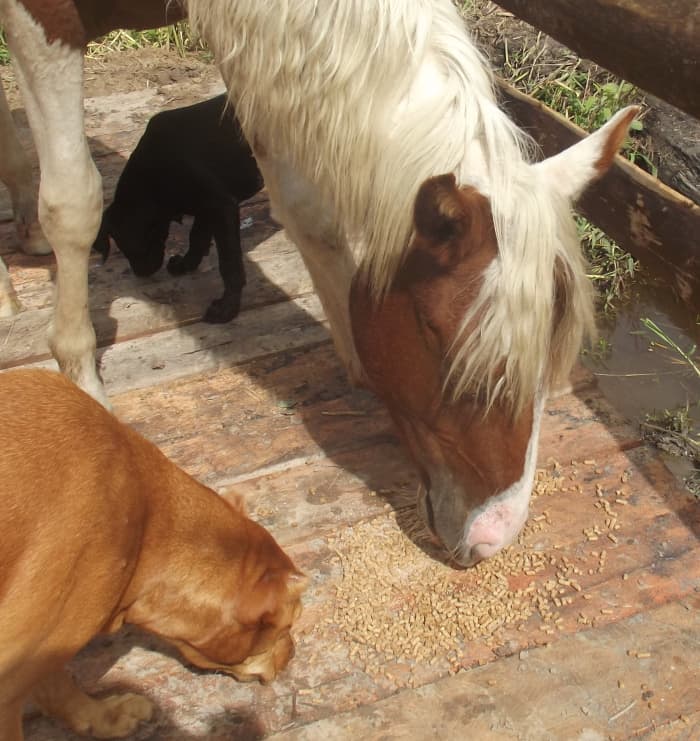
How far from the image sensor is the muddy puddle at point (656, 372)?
8.57ft

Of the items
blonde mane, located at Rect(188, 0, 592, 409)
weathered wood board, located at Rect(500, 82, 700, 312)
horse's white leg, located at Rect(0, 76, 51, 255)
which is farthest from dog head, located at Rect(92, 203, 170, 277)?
weathered wood board, located at Rect(500, 82, 700, 312)

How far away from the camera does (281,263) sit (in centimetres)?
348

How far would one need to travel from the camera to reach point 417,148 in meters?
1.81

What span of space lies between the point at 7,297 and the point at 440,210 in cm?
206

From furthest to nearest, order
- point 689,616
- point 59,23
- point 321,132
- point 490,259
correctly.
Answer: point 59,23 < point 689,616 < point 321,132 < point 490,259

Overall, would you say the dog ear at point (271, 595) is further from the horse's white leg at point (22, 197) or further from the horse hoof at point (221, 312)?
the horse's white leg at point (22, 197)

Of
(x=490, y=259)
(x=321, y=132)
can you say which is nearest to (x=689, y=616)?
(x=490, y=259)

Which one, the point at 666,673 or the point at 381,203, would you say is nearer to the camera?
the point at 381,203

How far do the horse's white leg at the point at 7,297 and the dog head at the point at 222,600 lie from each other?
1.72m

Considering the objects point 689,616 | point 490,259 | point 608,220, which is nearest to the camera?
point 490,259

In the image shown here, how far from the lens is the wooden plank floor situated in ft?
6.35

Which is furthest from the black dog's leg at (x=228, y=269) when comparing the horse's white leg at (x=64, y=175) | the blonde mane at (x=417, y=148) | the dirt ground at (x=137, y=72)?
the dirt ground at (x=137, y=72)

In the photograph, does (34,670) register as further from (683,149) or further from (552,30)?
(683,149)

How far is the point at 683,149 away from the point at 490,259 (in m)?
2.20
